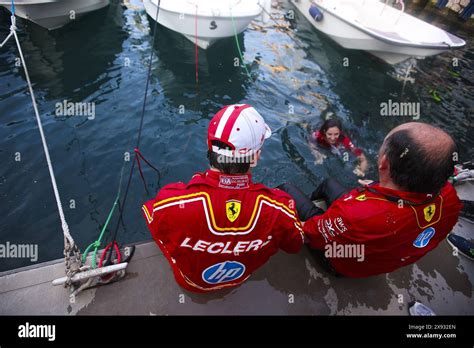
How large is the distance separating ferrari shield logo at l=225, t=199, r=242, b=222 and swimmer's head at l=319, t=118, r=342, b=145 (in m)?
3.85

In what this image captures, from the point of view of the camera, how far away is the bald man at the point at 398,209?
5.12 ft

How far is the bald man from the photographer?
1.56 meters

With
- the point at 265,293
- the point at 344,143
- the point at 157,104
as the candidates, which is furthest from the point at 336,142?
the point at 157,104

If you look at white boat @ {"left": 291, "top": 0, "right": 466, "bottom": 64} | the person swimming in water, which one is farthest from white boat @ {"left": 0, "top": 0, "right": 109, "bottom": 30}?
the person swimming in water

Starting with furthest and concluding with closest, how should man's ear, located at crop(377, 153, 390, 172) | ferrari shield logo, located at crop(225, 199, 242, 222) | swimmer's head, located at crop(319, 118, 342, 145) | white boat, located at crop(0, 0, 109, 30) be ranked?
white boat, located at crop(0, 0, 109, 30) → swimmer's head, located at crop(319, 118, 342, 145) → man's ear, located at crop(377, 153, 390, 172) → ferrari shield logo, located at crop(225, 199, 242, 222)

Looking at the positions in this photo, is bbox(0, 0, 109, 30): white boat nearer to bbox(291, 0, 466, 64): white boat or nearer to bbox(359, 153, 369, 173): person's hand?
bbox(291, 0, 466, 64): white boat

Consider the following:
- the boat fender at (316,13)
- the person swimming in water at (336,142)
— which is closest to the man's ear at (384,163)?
the person swimming in water at (336,142)

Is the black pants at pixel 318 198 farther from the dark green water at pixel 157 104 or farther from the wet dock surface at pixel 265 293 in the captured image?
the dark green water at pixel 157 104

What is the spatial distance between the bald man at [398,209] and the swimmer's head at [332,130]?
119 inches

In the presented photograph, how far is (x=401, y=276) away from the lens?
2.50 metres

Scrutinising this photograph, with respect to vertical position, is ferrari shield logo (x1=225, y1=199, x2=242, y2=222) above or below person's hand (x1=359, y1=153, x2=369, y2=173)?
above

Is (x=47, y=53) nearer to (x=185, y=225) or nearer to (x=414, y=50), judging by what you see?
(x=185, y=225)

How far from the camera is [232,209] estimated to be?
1525 mm
